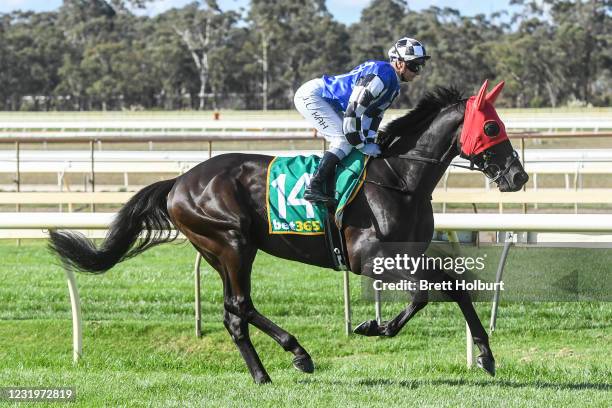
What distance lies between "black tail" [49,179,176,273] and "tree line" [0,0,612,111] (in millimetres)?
54372

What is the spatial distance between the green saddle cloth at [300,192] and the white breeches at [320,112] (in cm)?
15

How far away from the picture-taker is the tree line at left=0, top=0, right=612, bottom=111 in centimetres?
6059

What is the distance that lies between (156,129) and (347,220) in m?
31.3

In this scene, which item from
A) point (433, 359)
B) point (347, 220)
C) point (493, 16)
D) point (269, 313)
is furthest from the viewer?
point (493, 16)

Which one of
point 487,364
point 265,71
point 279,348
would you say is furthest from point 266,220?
point 265,71

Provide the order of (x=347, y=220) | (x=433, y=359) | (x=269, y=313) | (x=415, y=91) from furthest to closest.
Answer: (x=415, y=91), (x=269, y=313), (x=433, y=359), (x=347, y=220)

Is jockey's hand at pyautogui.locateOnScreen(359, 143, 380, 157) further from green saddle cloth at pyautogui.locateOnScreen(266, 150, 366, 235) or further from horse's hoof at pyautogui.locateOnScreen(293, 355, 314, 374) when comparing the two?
horse's hoof at pyautogui.locateOnScreen(293, 355, 314, 374)

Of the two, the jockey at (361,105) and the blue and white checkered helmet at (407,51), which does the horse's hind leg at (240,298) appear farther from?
the blue and white checkered helmet at (407,51)

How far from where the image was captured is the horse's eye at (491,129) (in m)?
5.41

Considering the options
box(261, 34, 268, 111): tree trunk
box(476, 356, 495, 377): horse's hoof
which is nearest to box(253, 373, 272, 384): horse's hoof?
box(476, 356, 495, 377): horse's hoof

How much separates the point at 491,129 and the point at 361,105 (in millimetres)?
671

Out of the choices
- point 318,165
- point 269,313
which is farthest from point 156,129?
point 318,165

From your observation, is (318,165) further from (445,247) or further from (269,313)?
(269,313)

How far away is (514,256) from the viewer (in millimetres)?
6836
